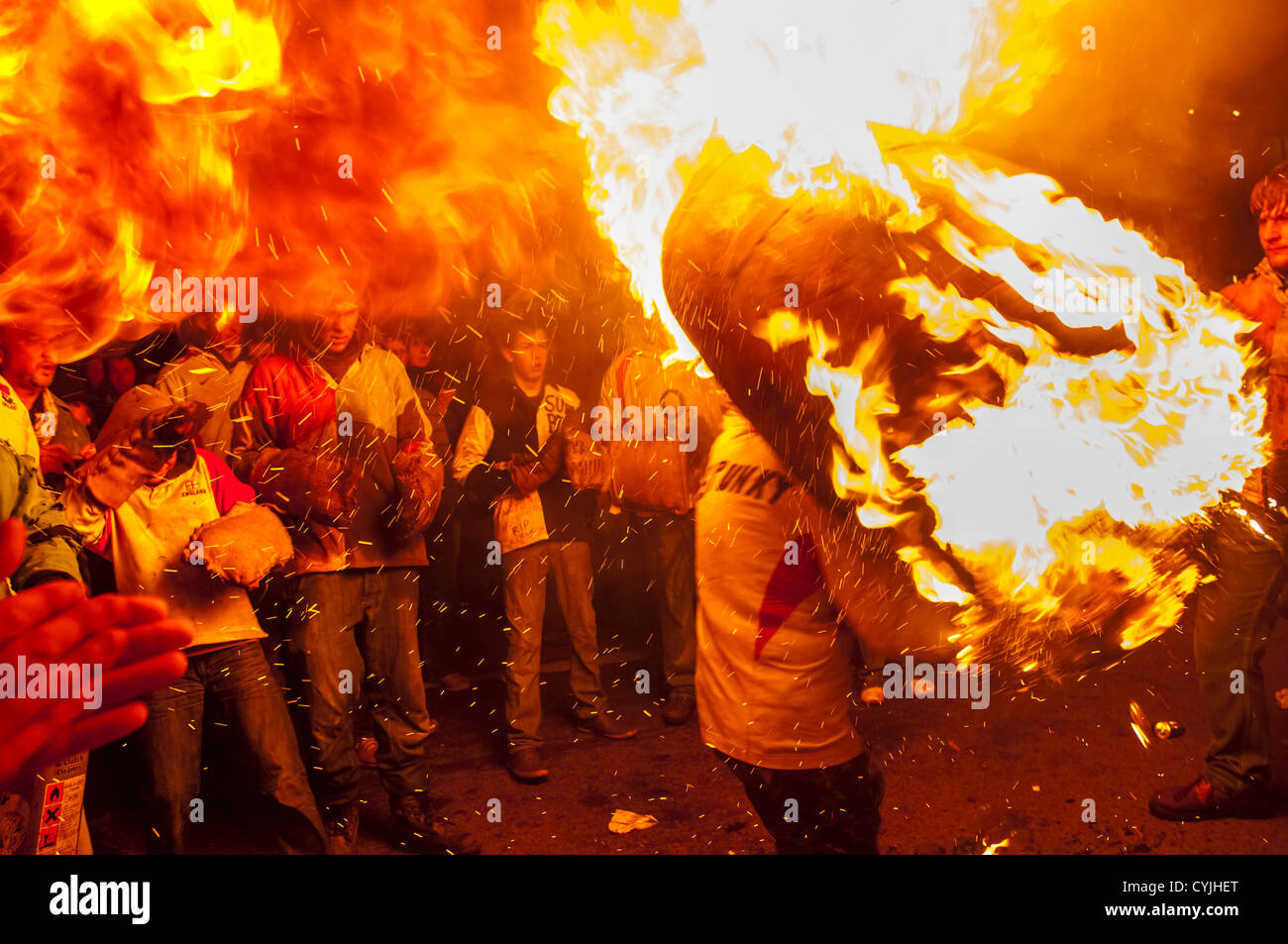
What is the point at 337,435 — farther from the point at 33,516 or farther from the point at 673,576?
the point at 673,576

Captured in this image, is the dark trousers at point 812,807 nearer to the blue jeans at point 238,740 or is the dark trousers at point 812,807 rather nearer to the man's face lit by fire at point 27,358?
the blue jeans at point 238,740

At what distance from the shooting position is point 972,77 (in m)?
2.64

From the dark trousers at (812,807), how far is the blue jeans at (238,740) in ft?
5.23

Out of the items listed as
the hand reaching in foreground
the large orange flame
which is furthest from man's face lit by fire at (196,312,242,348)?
the large orange flame

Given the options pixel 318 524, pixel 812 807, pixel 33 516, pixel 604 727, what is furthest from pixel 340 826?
pixel 812 807

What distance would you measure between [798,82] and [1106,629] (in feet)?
5.21

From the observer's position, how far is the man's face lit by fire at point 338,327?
10.8 feet

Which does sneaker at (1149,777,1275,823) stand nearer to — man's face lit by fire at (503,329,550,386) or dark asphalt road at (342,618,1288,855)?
dark asphalt road at (342,618,1288,855)

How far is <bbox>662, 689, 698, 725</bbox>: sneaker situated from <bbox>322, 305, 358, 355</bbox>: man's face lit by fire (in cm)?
237

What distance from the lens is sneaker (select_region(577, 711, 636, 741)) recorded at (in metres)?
4.09
